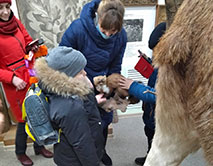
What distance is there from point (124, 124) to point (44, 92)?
1.76m

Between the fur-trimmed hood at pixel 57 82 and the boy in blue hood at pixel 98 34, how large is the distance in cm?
41

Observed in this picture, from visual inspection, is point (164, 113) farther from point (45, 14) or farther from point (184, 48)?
point (45, 14)

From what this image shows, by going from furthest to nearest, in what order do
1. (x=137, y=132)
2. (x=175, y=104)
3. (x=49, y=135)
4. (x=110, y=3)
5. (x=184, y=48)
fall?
(x=137, y=132)
(x=110, y=3)
(x=49, y=135)
(x=175, y=104)
(x=184, y=48)

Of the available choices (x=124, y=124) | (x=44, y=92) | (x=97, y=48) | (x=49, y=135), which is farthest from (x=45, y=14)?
(x=124, y=124)

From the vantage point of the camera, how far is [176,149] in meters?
0.79

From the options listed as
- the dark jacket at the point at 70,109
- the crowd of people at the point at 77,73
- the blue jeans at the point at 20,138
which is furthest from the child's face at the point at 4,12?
the blue jeans at the point at 20,138

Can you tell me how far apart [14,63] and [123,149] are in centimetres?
148

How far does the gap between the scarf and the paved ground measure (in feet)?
4.31

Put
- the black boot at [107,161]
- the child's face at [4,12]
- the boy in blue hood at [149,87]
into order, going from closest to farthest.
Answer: the boy in blue hood at [149,87], the child's face at [4,12], the black boot at [107,161]

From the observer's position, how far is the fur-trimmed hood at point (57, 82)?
1049mm

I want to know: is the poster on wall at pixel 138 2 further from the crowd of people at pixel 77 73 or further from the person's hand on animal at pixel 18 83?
the person's hand on animal at pixel 18 83

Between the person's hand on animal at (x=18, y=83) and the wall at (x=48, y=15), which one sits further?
the wall at (x=48, y=15)

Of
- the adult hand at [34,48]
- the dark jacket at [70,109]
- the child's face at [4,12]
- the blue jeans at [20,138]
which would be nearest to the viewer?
the dark jacket at [70,109]

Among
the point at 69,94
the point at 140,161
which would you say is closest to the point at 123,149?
the point at 140,161
